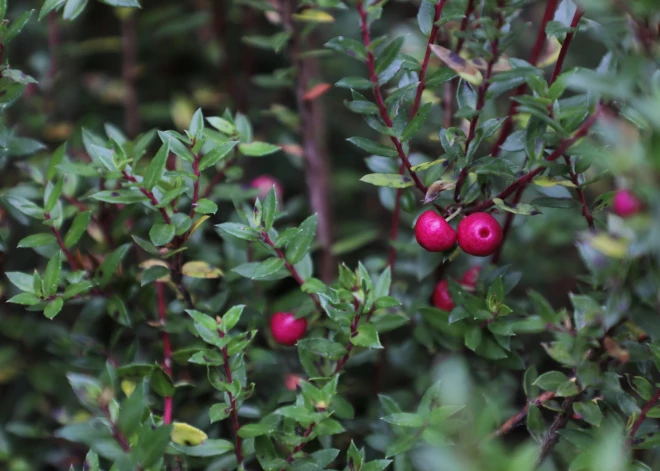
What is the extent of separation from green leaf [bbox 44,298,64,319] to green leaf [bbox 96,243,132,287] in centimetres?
9

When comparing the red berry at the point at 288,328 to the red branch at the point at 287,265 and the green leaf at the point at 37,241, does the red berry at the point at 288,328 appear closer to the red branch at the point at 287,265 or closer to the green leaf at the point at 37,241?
the red branch at the point at 287,265

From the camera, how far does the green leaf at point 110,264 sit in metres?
1.00

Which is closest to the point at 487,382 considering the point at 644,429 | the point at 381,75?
the point at 644,429

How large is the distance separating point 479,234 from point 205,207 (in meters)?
0.37

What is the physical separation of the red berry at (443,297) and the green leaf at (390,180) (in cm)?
22

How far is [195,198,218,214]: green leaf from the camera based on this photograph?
886mm

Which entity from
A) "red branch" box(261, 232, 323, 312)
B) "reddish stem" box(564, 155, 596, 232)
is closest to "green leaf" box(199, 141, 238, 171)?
"red branch" box(261, 232, 323, 312)

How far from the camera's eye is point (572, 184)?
0.84m

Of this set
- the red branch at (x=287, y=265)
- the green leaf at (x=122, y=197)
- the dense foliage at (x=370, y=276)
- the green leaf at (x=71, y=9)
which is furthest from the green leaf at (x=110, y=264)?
the green leaf at (x=71, y=9)

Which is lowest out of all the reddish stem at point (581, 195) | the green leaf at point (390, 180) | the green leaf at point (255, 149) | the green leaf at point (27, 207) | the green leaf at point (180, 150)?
the green leaf at point (27, 207)

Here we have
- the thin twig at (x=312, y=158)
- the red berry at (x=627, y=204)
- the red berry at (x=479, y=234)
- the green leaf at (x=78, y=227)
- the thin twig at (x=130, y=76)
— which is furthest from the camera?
the thin twig at (x=130, y=76)

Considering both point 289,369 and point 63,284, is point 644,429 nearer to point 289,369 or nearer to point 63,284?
point 289,369

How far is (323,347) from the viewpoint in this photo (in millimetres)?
907

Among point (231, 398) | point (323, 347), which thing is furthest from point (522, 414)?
point (231, 398)
